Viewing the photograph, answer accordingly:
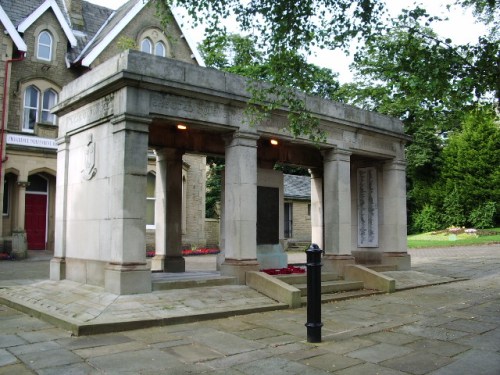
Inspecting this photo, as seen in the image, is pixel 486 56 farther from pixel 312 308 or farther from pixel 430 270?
→ pixel 430 270

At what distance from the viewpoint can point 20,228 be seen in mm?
Answer: 21719

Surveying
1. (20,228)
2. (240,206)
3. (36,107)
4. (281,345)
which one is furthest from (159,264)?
(36,107)

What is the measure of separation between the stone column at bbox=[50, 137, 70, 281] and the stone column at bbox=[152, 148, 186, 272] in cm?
281

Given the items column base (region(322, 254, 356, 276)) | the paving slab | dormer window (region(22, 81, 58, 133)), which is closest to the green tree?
column base (region(322, 254, 356, 276))

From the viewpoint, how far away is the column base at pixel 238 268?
10.8 m

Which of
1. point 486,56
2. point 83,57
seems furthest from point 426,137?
point 486,56

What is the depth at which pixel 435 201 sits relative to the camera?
A: 127ft

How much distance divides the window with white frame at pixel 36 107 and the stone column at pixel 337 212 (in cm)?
1620

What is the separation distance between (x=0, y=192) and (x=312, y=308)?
1908cm

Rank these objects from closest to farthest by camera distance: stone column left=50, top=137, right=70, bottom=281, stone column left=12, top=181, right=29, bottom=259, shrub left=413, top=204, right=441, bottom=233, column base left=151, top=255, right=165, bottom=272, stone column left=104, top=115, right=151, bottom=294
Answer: stone column left=104, top=115, right=151, bottom=294, stone column left=50, top=137, right=70, bottom=281, column base left=151, top=255, right=165, bottom=272, stone column left=12, top=181, right=29, bottom=259, shrub left=413, top=204, right=441, bottom=233

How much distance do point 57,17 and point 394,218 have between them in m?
20.0

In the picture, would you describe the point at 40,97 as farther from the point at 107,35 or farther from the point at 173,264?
the point at 173,264

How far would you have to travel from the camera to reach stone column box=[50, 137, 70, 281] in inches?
438

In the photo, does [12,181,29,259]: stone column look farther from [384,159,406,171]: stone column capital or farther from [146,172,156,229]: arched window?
[384,159,406,171]: stone column capital
